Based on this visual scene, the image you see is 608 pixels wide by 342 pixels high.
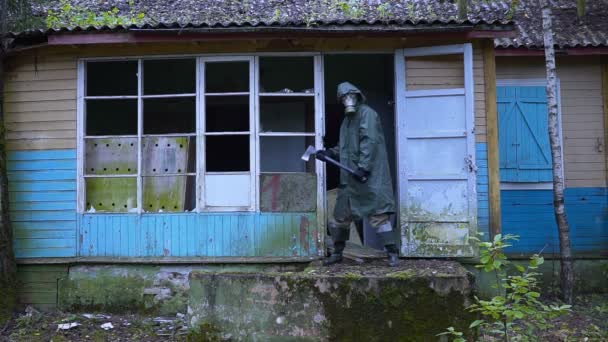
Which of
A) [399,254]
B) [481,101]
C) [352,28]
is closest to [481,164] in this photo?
[481,101]

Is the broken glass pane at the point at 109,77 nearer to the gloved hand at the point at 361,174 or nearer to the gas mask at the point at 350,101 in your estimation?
the gas mask at the point at 350,101

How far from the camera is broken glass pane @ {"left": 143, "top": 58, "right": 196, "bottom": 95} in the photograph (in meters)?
7.07

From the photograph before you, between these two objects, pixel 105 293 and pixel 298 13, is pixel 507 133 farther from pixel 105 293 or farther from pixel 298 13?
pixel 105 293

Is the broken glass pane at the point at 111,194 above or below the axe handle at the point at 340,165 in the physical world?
below

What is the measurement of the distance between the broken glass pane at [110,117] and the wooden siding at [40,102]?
0.96 ft

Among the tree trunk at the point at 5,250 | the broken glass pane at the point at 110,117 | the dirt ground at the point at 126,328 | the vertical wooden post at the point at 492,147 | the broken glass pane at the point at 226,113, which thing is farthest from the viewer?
the broken glass pane at the point at 226,113

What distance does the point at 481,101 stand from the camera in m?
6.52

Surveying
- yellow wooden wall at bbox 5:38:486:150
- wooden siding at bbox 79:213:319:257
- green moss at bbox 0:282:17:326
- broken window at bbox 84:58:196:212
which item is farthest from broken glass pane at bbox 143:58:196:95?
green moss at bbox 0:282:17:326

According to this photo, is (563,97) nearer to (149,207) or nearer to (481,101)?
(481,101)

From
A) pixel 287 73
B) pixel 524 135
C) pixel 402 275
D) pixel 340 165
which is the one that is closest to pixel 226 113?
pixel 287 73

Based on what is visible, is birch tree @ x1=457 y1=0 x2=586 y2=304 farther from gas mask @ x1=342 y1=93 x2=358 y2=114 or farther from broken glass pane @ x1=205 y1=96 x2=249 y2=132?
broken glass pane @ x1=205 y1=96 x2=249 y2=132

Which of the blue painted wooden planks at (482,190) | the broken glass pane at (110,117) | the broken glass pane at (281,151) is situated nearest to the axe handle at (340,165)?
the broken glass pane at (281,151)

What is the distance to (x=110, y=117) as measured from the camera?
7.07 meters

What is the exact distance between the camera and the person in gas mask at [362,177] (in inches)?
225
